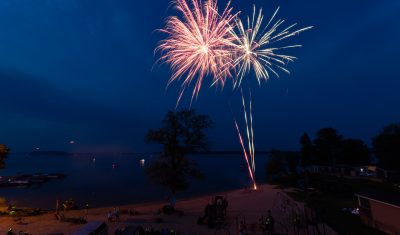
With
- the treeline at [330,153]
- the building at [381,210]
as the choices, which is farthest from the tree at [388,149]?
the building at [381,210]

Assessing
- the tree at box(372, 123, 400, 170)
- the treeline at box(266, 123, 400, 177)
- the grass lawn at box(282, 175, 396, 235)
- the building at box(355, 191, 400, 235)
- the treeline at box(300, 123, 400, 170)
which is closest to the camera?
the building at box(355, 191, 400, 235)

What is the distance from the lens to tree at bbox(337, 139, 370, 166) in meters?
65.2

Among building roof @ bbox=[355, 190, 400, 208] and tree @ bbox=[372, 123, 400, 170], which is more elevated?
tree @ bbox=[372, 123, 400, 170]

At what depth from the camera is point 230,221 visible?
901 inches

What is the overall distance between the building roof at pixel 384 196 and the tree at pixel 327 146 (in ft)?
175

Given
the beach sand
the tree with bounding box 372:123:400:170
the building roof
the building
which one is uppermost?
the tree with bounding box 372:123:400:170

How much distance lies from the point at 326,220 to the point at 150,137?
19.3 metres

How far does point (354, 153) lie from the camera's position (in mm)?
66062

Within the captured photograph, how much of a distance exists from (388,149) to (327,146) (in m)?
22.2

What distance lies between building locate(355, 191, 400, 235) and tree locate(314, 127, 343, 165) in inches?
2088

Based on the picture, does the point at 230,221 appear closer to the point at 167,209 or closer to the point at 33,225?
the point at 167,209

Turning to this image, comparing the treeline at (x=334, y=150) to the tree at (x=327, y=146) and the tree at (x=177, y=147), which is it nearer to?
the tree at (x=327, y=146)

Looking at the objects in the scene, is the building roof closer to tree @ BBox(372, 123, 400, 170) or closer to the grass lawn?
the grass lawn

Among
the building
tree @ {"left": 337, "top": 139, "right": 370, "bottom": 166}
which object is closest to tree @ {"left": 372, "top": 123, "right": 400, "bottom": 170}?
tree @ {"left": 337, "top": 139, "right": 370, "bottom": 166}
